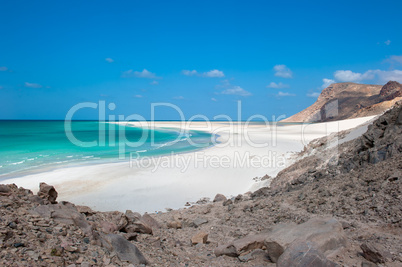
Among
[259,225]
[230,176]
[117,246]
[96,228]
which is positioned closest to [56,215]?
[96,228]

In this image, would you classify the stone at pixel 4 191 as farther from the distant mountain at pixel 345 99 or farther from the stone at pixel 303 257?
the distant mountain at pixel 345 99

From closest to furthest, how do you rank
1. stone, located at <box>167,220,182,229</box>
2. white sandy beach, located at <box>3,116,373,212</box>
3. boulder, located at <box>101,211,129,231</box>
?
boulder, located at <box>101,211,129,231</box> < stone, located at <box>167,220,182,229</box> < white sandy beach, located at <box>3,116,373,212</box>

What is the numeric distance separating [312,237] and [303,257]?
77 cm

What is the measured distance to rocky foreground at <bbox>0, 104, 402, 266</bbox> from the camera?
133 inches

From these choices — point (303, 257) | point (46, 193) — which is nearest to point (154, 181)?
point (46, 193)

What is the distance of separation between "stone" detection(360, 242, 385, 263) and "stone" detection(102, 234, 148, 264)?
296 cm

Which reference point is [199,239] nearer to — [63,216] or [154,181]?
[63,216]

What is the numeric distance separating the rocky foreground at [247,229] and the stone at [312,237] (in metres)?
0.01

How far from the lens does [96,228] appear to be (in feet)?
15.0

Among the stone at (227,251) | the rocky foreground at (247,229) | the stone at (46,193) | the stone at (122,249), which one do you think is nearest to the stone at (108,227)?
the rocky foreground at (247,229)

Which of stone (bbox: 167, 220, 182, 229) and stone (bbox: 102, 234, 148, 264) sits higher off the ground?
stone (bbox: 102, 234, 148, 264)

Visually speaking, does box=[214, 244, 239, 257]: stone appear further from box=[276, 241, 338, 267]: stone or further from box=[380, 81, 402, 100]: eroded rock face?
box=[380, 81, 402, 100]: eroded rock face

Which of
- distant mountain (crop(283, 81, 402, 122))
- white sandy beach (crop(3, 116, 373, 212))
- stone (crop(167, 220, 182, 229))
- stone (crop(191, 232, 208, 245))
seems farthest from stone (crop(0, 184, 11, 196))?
distant mountain (crop(283, 81, 402, 122))

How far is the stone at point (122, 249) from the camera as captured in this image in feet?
12.4
